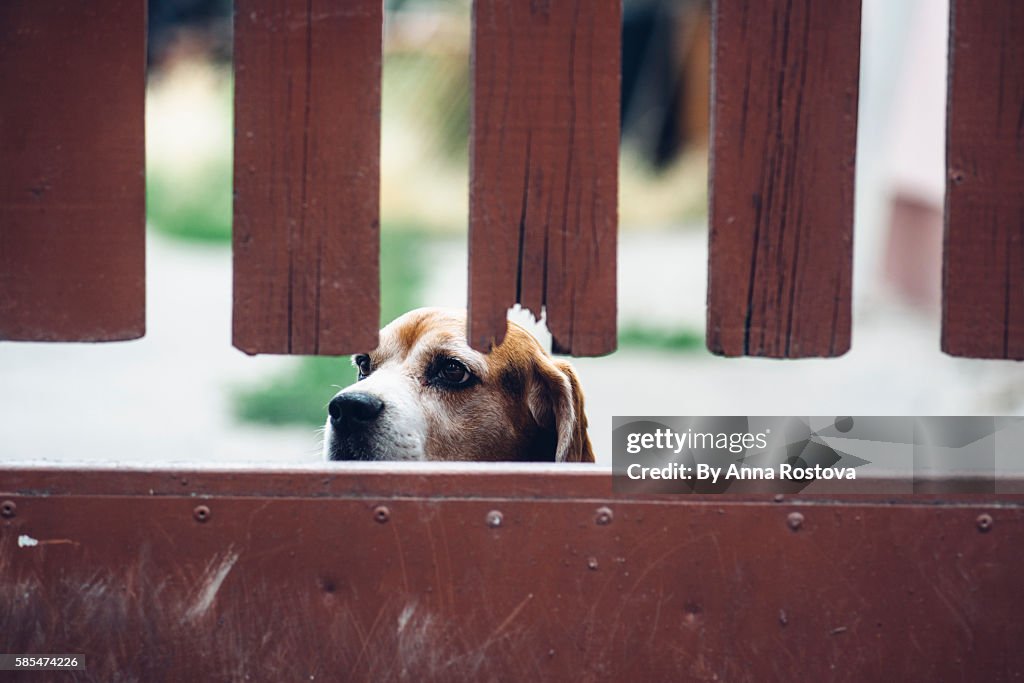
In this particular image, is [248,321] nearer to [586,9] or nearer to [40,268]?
[40,268]

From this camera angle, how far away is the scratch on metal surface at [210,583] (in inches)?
78.8

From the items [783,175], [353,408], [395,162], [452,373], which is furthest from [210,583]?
[395,162]

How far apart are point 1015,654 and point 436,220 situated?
966 centimetres

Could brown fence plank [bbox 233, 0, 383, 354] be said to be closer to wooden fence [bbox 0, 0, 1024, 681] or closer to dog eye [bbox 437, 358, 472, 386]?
wooden fence [bbox 0, 0, 1024, 681]

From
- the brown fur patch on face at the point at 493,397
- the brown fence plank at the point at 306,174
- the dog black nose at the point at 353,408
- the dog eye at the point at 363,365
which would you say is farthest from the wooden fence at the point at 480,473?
the dog eye at the point at 363,365

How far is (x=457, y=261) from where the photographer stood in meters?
11.4

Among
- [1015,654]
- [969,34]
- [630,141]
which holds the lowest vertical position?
[1015,654]

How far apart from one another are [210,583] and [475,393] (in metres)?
2.24

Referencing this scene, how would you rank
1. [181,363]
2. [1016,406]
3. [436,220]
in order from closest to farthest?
1. [1016,406]
2. [181,363]
3. [436,220]

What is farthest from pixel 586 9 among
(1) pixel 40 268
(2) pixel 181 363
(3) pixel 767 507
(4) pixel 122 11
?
(2) pixel 181 363

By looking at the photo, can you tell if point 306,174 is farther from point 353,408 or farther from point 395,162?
point 395,162

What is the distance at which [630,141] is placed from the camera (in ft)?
40.7

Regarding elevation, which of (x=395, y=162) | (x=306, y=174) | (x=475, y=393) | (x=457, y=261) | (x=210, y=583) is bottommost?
(x=210, y=583)

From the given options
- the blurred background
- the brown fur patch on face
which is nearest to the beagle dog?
the brown fur patch on face
